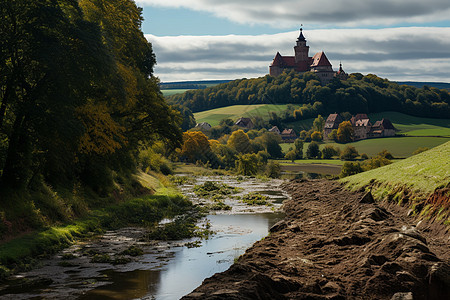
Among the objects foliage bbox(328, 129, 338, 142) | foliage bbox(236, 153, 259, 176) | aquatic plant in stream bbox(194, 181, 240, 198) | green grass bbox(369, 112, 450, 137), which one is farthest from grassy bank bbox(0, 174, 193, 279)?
foliage bbox(328, 129, 338, 142)

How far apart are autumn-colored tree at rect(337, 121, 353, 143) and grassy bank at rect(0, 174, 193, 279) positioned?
134191mm

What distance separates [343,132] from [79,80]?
156 m

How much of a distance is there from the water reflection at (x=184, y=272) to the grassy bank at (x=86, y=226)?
3911mm

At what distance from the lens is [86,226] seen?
28.4 meters

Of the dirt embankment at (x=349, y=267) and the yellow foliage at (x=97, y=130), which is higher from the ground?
the yellow foliage at (x=97, y=130)

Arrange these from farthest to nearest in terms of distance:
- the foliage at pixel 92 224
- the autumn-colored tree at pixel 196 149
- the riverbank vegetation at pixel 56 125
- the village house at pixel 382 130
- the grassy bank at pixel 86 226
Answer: the village house at pixel 382 130 → the autumn-colored tree at pixel 196 149 → the riverbank vegetation at pixel 56 125 → the foliage at pixel 92 224 → the grassy bank at pixel 86 226

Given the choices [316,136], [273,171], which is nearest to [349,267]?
[273,171]

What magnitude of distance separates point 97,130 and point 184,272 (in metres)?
14.8

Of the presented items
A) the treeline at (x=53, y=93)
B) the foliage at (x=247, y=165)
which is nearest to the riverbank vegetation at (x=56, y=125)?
the treeline at (x=53, y=93)

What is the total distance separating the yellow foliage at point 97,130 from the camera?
31.3 metres

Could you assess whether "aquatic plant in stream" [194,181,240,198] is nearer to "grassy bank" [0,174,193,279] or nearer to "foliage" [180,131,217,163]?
"grassy bank" [0,174,193,279]

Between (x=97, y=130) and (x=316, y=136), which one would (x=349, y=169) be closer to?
(x=97, y=130)

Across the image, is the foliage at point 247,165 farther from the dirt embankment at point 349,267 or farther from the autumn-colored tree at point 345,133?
the dirt embankment at point 349,267

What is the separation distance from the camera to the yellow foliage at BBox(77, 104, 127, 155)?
31.3 m
